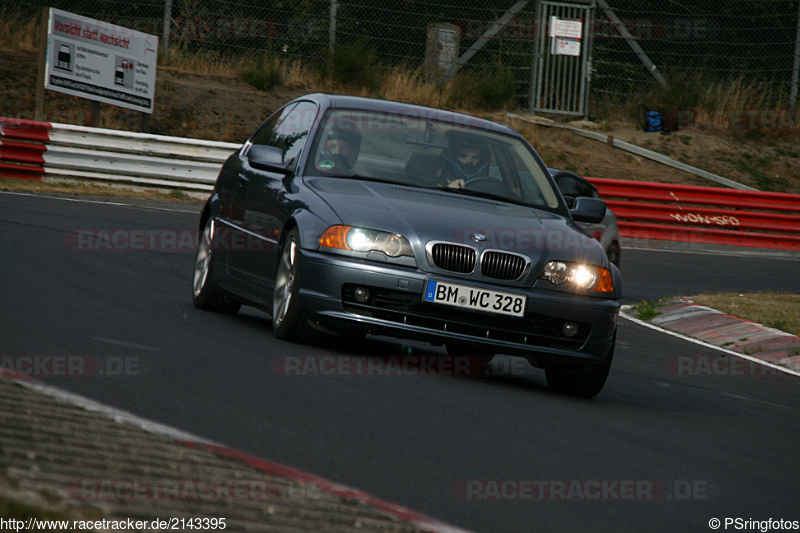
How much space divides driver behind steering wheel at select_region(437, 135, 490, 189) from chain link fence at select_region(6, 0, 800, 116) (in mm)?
18567

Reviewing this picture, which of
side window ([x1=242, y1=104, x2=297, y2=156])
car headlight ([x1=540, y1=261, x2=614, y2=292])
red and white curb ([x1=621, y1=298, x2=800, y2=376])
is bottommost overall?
red and white curb ([x1=621, y1=298, x2=800, y2=376])

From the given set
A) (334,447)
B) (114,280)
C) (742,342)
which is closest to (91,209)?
(114,280)

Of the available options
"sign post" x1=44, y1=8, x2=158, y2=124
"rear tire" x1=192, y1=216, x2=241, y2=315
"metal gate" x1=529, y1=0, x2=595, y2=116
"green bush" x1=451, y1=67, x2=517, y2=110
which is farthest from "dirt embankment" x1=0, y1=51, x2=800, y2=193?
"rear tire" x1=192, y1=216, x2=241, y2=315

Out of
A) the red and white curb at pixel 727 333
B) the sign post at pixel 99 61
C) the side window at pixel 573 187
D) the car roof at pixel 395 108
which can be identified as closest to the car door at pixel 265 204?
the car roof at pixel 395 108

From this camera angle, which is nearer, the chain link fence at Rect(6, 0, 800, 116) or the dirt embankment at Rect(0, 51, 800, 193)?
the dirt embankment at Rect(0, 51, 800, 193)

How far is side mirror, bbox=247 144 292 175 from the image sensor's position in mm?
8195

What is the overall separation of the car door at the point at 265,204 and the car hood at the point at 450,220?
1.11ft

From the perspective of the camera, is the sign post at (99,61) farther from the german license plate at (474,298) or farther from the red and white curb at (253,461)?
the red and white curb at (253,461)

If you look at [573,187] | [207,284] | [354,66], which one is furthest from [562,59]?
[207,284]

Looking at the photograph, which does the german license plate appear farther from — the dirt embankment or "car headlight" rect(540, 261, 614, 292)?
the dirt embankment

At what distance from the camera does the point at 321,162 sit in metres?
8.30

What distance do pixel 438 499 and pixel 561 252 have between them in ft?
10.2

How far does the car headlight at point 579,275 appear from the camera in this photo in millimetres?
7387

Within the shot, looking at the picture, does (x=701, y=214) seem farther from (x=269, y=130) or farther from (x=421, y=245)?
(x=421, y=245)
